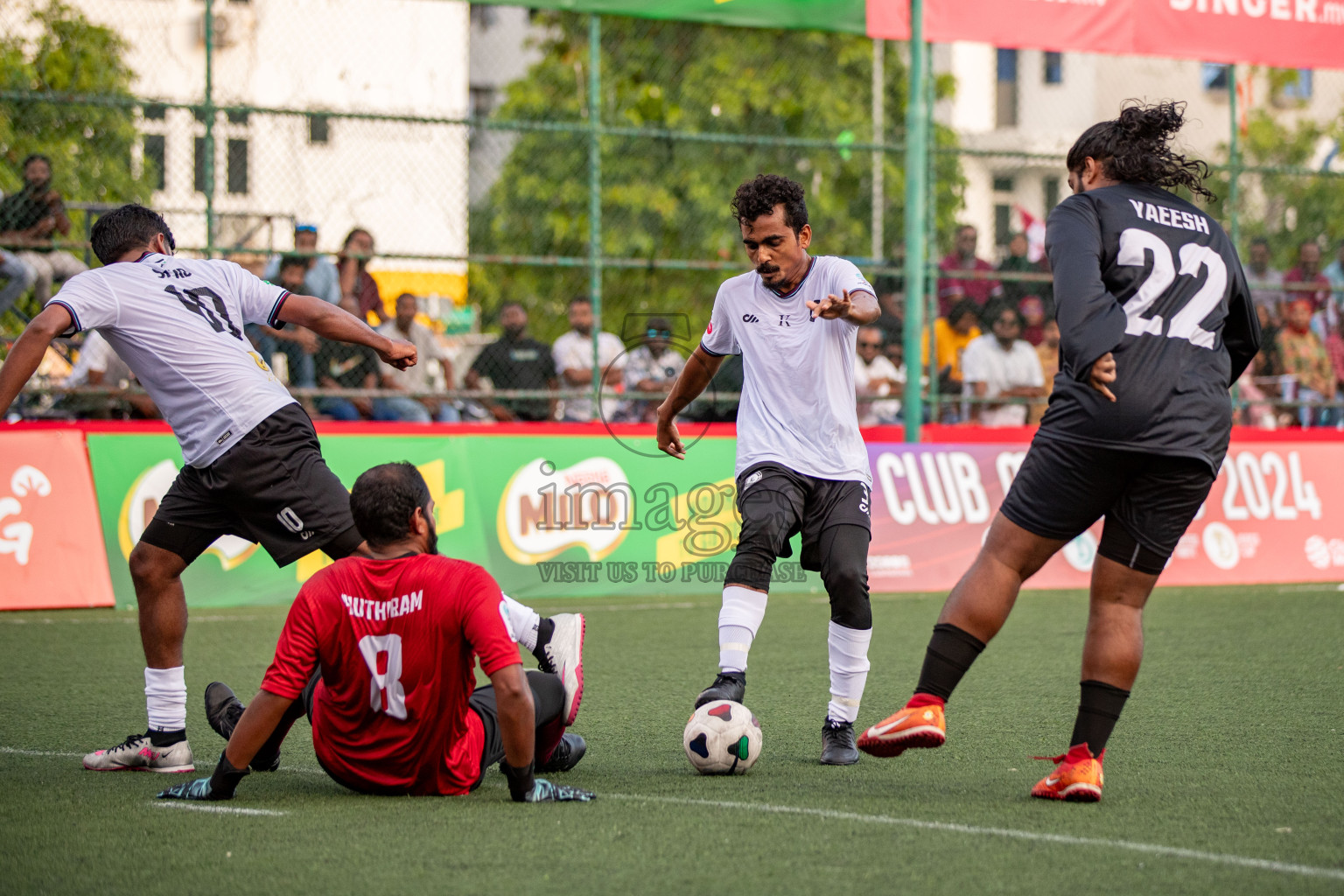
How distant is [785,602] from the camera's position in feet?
36.1

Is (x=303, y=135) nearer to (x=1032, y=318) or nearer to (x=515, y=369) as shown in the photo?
(x=515, y=369)

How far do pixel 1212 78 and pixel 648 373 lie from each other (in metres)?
30.2

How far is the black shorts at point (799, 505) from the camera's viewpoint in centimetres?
533

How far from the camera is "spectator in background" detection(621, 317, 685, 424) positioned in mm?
12281

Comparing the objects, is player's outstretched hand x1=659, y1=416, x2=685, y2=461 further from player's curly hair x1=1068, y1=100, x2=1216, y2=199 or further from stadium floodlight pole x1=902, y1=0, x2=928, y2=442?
stadium floodlight pole x1=902, y1=0, x2=928, y2=442

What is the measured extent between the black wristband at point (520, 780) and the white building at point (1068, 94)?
1120 inches

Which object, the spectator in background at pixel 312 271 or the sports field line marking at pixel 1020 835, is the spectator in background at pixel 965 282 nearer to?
the spectator in background at pixel 312 271

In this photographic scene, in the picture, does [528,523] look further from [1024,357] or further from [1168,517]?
[1168,517]

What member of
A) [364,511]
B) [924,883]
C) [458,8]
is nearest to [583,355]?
[364,511]

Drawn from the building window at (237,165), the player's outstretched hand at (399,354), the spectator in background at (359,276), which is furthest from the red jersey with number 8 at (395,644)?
the building window at (237,165)

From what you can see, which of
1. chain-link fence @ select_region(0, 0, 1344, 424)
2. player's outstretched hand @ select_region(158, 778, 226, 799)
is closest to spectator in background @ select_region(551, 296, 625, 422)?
chain-link fence @ select_region(0, 0, 1344, 424)

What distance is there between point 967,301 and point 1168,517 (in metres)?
9.29

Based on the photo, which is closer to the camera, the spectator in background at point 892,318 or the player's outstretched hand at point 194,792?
the player's outstretched hand at point 194,792

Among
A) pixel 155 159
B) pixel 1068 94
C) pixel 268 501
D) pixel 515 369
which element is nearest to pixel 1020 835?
pixel 268 501
